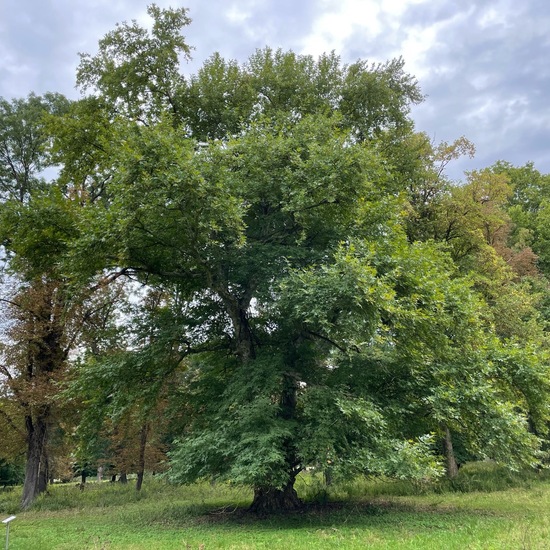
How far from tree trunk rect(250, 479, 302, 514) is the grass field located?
18.3 inches

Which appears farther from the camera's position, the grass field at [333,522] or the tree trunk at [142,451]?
the tree trunk at [142,451]

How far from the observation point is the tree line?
31.5 feet

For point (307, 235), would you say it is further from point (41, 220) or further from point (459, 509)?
point (459, 509)

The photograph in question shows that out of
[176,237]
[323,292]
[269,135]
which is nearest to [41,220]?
[176,237]

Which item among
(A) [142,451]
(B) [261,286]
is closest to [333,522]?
(B) [261,286]

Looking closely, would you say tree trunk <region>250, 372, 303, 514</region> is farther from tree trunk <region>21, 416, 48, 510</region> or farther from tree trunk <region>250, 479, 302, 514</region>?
tree trunk <region>21, 416, 48, 510</region>

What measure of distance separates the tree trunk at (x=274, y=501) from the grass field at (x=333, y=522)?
465 mm

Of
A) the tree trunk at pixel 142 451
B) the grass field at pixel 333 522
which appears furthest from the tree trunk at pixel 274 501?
the tree trunk at pixel 142 451

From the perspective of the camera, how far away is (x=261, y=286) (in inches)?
455

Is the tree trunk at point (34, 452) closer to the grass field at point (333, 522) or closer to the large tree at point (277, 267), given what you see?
the grass field at point (333, 522)

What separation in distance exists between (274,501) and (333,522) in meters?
2.18

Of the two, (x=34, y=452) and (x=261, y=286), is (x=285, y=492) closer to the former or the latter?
(x=261, y=286)

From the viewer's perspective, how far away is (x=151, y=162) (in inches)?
373

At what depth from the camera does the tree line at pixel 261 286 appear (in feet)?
31.5
